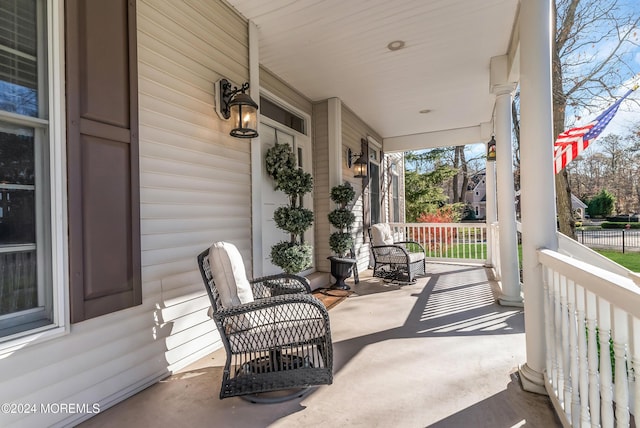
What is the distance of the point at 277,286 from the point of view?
95.9 inches

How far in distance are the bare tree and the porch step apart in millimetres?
4440

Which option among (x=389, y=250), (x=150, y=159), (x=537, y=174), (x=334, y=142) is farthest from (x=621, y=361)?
(x=334, y=142)

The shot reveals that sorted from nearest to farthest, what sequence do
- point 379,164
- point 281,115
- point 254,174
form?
point 254,174 → point 281,115 → point 379,164

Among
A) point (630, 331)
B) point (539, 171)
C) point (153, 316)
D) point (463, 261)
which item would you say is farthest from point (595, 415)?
point (463, 261)

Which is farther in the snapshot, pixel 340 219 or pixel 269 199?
pixel 340 219

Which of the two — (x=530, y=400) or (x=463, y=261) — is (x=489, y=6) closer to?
(x=530, y=400)

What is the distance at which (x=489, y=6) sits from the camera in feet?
9.50

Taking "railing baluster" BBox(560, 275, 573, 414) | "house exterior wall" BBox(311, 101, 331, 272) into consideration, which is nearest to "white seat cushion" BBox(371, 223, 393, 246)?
"house exterior wall" BBox(311, 101, 331, 272)

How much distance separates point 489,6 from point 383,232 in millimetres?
3538

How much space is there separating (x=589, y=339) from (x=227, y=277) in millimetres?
1898

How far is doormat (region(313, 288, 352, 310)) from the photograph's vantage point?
3.94 metres

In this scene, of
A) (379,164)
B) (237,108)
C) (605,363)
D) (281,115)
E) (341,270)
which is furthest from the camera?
(379,164)

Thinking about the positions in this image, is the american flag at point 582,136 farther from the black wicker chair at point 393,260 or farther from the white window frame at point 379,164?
the white window frame at point 379,164

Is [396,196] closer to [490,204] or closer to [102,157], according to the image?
[490,204]
